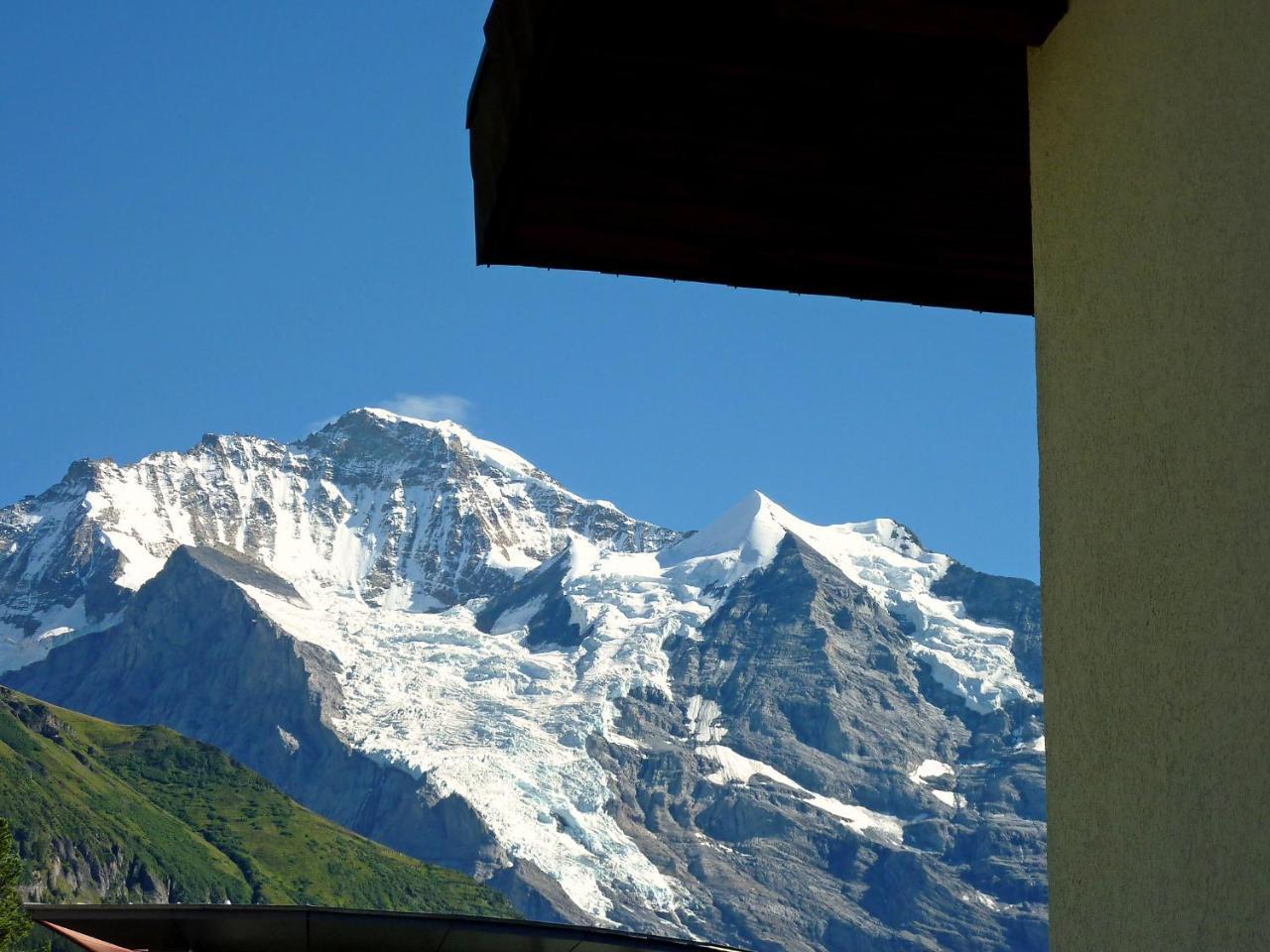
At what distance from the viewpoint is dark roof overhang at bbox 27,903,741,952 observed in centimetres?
896

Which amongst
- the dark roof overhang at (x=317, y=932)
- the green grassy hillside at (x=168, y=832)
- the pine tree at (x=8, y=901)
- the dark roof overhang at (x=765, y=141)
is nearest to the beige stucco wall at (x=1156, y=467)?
the dark roof overhang at (x=765, y=141)

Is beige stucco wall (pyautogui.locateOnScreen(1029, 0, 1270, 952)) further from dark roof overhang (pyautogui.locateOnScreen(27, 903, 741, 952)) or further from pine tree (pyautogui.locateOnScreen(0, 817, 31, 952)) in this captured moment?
pine tree (pyautogui.locateOnScreen(0, 817, 31, 952))

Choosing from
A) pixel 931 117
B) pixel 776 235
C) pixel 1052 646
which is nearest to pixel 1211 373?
pixel 1052 646

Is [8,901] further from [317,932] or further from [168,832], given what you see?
[168,832]

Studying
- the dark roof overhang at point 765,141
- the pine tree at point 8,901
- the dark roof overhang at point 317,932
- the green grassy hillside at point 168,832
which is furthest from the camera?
the green grassy hillside at point 168,832

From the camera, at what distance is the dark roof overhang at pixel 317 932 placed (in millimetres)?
8961

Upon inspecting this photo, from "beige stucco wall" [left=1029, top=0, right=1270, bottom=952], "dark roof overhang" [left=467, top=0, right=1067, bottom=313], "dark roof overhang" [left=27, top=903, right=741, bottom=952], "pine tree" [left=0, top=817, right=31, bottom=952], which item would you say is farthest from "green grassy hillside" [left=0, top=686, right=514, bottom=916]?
"beige stucco wall" [left=1029, top=0, right=1270, bottom=952]

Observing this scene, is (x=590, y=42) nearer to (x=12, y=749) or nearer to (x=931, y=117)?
(x=931, y=117)

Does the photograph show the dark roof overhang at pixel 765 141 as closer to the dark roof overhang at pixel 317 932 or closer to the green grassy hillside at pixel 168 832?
the dark roof overhang at pixel 317 932

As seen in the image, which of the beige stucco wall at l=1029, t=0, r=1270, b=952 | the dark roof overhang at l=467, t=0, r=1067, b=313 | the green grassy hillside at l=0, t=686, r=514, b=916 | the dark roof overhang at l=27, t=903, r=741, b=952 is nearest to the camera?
the beige stucco wall at l=1029, t=0, r=1270, b=952

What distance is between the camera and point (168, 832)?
14425 cm

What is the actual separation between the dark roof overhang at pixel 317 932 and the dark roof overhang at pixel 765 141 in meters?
5.67

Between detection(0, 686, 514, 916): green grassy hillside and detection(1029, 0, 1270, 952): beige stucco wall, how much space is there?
411 ft

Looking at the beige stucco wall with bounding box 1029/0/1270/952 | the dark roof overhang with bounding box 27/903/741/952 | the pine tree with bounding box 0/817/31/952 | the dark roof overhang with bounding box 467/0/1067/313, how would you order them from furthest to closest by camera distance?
the pine tree with bounding box 0/817/31/952, the dark roof overhang with bounding box 27/903/741/952, the dark roof overhang with bounding box 467/0/1067/313, the beige stucco wall with bounding box 1029/0/1270/952
